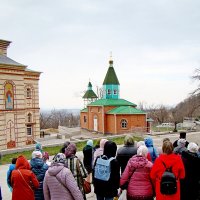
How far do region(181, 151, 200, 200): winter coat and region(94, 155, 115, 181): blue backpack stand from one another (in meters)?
1.76

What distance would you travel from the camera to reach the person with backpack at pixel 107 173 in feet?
18.5

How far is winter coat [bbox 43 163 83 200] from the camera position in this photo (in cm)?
491

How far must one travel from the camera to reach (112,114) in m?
32.8

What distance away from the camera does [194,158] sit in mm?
6133

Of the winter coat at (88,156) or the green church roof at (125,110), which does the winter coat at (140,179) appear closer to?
the winter coat at (88,156)

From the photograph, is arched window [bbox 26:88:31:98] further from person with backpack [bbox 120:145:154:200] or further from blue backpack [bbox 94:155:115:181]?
person with backpack [bbox 120:145:154:200]

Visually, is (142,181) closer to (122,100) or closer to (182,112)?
(122,100)

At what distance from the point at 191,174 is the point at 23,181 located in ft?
11.9

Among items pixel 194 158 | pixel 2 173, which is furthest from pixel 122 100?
pixel 194 158

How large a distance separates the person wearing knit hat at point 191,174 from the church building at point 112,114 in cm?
2421

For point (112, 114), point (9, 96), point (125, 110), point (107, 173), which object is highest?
point (9, 96)

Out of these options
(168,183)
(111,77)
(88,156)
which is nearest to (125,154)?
(168,183)

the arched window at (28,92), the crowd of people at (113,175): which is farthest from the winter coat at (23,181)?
the arched window at (28,92)

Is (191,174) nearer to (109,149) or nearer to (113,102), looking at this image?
(109,149)
